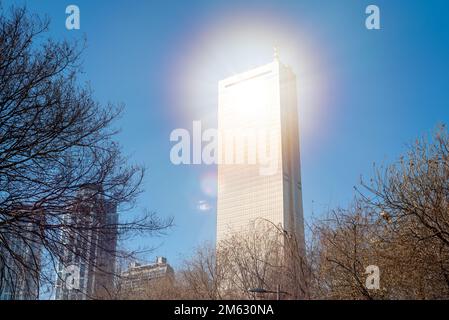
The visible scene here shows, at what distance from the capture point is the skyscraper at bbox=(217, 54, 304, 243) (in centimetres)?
7457

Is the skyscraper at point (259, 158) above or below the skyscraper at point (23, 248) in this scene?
above

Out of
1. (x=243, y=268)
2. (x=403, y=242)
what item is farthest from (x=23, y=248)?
(x=243, y=268)

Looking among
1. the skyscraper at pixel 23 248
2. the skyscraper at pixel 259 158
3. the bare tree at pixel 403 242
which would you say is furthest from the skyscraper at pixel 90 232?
the skyscraper at pixel 259 158

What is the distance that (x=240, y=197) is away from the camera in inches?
3199

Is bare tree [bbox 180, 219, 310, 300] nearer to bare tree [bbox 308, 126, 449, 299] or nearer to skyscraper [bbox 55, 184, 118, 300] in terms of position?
bare tree [bbox 308, 126, 449, 299]

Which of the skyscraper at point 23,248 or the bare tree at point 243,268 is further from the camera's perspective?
the bare tree at point 243,268

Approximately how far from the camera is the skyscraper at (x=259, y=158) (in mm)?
74575

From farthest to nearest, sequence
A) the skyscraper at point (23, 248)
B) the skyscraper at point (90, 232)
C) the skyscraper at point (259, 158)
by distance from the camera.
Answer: the skyscraper at point (259, 158) → the skyscraper at point (90, 232) → the skyscraper at point (23, 248)

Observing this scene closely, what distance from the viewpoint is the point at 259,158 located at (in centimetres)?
8138

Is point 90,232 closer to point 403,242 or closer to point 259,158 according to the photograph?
point 403,242

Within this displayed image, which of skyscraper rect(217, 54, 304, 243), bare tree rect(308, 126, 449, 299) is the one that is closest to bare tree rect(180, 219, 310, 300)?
bare tree rect(308, 126, 449, 299)

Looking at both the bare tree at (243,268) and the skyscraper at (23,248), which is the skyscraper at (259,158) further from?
the skyscraper at (23,248)

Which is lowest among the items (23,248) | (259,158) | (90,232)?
(23,248)

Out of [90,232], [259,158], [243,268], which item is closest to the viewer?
[90,232]
